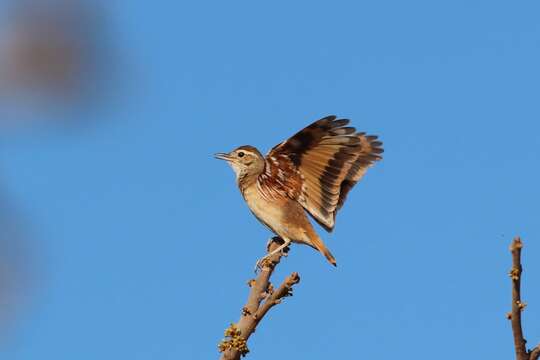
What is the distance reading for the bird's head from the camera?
1027 centimetres

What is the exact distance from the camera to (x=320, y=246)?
31.0 feet

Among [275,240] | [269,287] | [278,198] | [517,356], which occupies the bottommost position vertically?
[517,356]

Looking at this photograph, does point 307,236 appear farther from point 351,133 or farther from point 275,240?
point 351,133

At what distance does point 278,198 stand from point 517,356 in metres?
5.87

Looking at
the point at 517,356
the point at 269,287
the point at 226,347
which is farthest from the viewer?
the point at 269,287

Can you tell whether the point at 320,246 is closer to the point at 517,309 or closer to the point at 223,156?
the point at 223,156

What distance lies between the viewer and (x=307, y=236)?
962 centimetres

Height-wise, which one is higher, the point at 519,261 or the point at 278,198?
the point at 278,198

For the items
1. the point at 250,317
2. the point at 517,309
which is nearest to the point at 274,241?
the point at 250,317

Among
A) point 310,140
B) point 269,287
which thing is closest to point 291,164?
point 310,140

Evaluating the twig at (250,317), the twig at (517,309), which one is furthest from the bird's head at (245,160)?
the twig at (517,309)

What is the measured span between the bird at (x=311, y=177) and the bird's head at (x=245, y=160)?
11 cm

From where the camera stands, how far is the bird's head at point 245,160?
10.3 m

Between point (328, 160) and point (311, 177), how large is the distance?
263 millimetres
